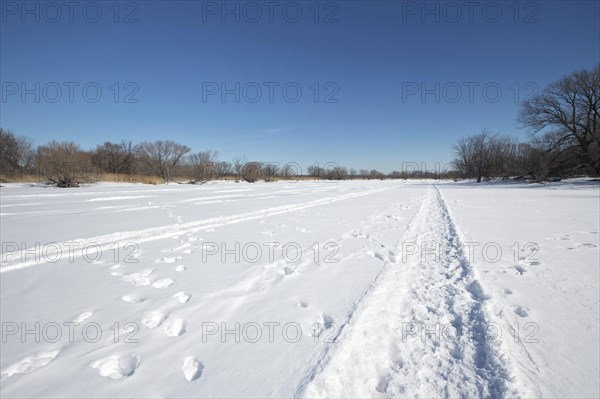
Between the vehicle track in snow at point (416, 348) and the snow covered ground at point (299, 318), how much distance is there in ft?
0.04

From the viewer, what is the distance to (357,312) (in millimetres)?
2809

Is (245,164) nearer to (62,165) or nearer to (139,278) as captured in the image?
(62,165)

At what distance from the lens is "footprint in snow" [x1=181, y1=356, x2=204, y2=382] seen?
201cm

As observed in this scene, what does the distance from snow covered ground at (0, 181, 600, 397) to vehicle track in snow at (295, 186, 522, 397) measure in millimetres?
12

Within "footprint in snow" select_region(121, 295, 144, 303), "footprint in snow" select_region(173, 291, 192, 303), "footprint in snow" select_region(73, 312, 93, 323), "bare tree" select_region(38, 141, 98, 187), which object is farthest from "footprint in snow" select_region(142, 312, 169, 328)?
"bare tree" select_region(38, 141, 98, 187)

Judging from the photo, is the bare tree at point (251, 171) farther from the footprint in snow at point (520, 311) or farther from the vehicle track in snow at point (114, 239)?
the footprint in snow at point (520, 311)

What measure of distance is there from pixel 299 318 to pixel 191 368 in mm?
1107

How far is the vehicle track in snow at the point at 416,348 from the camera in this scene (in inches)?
72.6

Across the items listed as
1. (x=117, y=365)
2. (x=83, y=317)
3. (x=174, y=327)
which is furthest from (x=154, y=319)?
(x=83, y=317)

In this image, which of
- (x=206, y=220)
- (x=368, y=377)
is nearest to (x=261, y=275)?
(x=368, y=377)

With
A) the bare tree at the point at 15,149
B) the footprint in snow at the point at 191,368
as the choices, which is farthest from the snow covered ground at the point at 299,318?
the bare tree at the point at 15,149

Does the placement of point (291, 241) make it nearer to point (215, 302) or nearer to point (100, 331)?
point (215, 302)

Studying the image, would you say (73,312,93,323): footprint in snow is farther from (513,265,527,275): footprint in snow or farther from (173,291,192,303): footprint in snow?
(513,265,527,275): footprint in snow

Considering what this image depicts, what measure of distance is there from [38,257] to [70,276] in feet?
4.51
